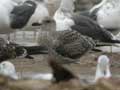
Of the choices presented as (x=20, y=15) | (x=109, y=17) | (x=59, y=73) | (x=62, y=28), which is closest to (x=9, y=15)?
(x=20, y=15)

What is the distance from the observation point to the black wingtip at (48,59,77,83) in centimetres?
214

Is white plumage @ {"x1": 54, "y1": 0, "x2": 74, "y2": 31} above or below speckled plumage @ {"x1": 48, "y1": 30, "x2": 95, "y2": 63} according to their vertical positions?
above

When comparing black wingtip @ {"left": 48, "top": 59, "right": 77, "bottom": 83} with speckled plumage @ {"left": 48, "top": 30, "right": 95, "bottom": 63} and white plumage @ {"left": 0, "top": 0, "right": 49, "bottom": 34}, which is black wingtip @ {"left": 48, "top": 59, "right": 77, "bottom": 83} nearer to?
speckled plumage @ {"left": 48, "top": 30, "right": 95, "bottom": 63}

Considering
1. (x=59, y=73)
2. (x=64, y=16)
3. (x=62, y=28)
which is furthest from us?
(x=64, y=16)

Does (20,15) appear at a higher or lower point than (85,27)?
higher

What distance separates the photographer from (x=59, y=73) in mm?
2164

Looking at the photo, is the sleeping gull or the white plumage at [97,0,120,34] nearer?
the sleeping gull

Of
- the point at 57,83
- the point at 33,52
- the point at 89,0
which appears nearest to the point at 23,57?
the point at 33,52

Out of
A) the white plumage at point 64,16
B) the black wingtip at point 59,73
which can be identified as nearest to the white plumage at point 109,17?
the white plumage at point 64,16

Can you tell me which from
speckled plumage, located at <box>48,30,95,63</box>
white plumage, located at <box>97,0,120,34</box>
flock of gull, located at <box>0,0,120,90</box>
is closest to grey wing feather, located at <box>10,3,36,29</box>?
flock of gull, located at <box>0,0,120,90</box>

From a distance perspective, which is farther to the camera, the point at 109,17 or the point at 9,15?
the point at 109,17

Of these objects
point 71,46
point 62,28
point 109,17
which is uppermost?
point 109,17

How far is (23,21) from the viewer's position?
24.0 ft

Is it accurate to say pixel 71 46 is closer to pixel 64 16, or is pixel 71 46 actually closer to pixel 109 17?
pixel 64 16
